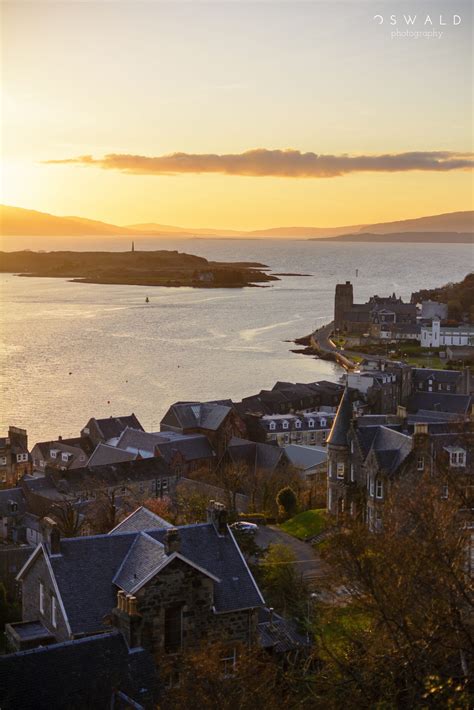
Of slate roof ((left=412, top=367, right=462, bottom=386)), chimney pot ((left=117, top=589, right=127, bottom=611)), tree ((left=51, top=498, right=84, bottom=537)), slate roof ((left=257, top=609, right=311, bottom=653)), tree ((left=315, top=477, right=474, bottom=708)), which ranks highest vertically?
tree ((left=315, top=477, right=474, bottom=708))

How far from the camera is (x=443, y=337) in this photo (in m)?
99.8

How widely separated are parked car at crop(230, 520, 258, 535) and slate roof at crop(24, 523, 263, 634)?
289 inches

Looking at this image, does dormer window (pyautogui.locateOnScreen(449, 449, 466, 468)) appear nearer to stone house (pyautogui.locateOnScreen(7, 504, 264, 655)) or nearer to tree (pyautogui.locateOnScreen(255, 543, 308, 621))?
tree (pyautogui.locateOnScreen(255, 543, 308, 621))

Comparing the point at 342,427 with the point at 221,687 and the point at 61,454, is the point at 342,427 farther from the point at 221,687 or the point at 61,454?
the point at 61,454

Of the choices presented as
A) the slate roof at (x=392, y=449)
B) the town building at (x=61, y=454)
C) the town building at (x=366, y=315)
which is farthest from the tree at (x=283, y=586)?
the town building at (x=366, y=315)

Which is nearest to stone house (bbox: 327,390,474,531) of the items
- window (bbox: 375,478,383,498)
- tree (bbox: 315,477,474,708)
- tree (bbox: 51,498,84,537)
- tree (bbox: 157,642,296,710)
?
window (bbox: 375,478,383,498)

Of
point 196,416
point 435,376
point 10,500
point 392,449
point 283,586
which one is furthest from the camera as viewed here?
point 435,376

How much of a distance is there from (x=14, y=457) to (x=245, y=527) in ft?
75.6

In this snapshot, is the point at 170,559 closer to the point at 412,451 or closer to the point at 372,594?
the point at 372,594

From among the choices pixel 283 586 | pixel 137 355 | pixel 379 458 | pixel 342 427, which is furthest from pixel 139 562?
pixel 137 355

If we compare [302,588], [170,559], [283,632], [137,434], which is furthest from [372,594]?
[137,434]

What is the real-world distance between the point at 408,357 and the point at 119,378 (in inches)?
1224

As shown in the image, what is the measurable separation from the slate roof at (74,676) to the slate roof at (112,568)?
1.34 m

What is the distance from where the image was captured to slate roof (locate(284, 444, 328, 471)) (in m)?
44.3
